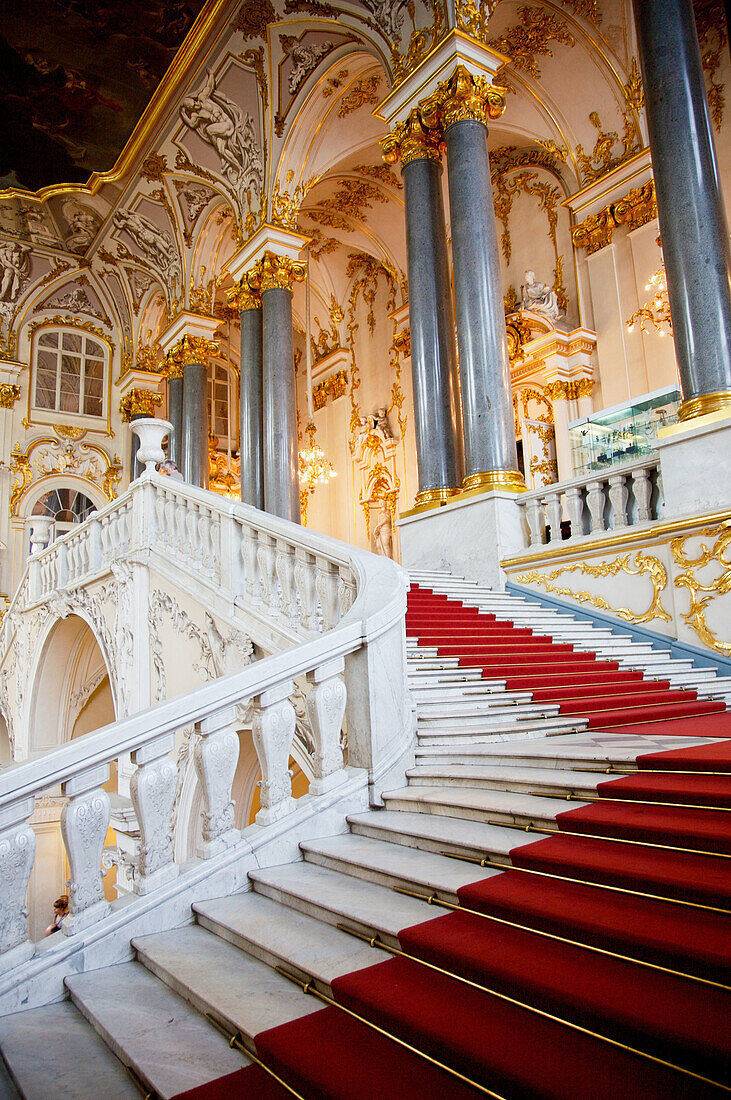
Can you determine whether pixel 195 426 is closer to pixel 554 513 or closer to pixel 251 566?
pixel 554 513

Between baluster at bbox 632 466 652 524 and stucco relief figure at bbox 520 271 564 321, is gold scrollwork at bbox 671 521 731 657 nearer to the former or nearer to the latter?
baluster at bbox 632 466 652 524

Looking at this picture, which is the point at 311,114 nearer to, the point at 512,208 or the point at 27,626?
the point at 512,208

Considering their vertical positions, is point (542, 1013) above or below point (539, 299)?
below

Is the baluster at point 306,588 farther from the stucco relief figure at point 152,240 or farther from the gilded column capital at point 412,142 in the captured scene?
the stucco relief figure at point 152,240

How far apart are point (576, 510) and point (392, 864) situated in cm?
513

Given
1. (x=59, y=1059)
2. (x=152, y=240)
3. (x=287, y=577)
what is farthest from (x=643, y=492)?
(x=152, y=240)

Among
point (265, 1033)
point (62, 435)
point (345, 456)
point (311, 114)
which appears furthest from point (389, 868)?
point (62, 435)

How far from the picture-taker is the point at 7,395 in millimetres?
17016

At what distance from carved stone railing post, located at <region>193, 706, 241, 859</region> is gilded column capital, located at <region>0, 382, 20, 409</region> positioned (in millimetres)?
16851

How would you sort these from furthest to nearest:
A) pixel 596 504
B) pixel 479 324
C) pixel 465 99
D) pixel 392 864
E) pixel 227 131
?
pixel 227 131
pixel 465 99
pixel 479 324
pixel 596 504
pixel 392 864

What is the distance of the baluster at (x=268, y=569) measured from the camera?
16.6 feet

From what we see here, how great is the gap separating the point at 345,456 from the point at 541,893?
15957 millimetres

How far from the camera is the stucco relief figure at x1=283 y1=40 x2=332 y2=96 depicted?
11188 millimetres

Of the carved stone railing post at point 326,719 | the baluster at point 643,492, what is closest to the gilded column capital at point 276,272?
the baluster at point 643,492
